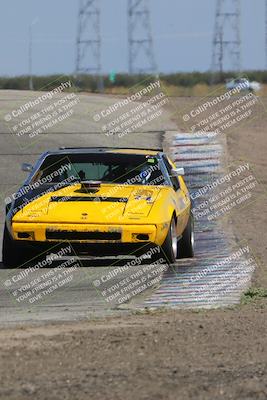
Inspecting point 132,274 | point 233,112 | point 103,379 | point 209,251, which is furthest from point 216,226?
point 233,112

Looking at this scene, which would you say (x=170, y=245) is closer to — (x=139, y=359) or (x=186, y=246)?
(x=186, y=246)

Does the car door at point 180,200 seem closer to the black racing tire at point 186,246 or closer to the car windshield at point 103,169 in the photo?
the black racing tire at point 186,246

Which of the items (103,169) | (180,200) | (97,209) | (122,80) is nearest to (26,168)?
(103,169)

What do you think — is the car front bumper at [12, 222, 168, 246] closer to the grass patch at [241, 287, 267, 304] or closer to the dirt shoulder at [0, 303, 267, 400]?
the grass patch at [241, 287, 267, 304]

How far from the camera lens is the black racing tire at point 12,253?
11.8 meters

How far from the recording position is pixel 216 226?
16.2 metres

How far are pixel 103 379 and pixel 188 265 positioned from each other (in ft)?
21.0

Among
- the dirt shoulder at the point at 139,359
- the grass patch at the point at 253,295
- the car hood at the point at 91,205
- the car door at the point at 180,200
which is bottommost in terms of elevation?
the car door at the point at 180,200

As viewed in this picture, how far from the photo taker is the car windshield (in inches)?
495

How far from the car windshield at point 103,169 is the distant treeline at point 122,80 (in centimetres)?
3438

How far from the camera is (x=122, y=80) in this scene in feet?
161

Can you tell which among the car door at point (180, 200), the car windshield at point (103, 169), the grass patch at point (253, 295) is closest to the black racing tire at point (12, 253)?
the car windshield at point (103, 169)

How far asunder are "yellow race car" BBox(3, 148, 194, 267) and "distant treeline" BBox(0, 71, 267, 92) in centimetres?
3446

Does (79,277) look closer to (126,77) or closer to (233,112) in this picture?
A: (233,112)
